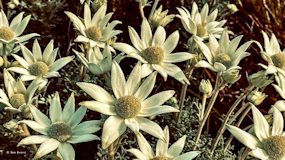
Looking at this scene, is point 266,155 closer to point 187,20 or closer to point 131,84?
point 131,84

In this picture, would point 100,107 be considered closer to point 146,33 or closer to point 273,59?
point 146,33

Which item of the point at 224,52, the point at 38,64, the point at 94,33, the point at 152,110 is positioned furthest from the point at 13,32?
the point at 224,52

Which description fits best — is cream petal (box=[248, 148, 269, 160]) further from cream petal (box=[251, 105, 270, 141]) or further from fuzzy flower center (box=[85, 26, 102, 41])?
fuzzy flower center (box=[85, 26, 102, 41])

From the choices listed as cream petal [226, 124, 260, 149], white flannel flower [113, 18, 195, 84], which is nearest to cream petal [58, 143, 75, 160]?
white flannel flower [113, 18, 195, 84]

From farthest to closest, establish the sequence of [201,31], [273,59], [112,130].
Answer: [201,31] → [273,59] → [112,130]

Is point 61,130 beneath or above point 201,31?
beneath

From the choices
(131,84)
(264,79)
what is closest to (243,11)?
(264,79)
